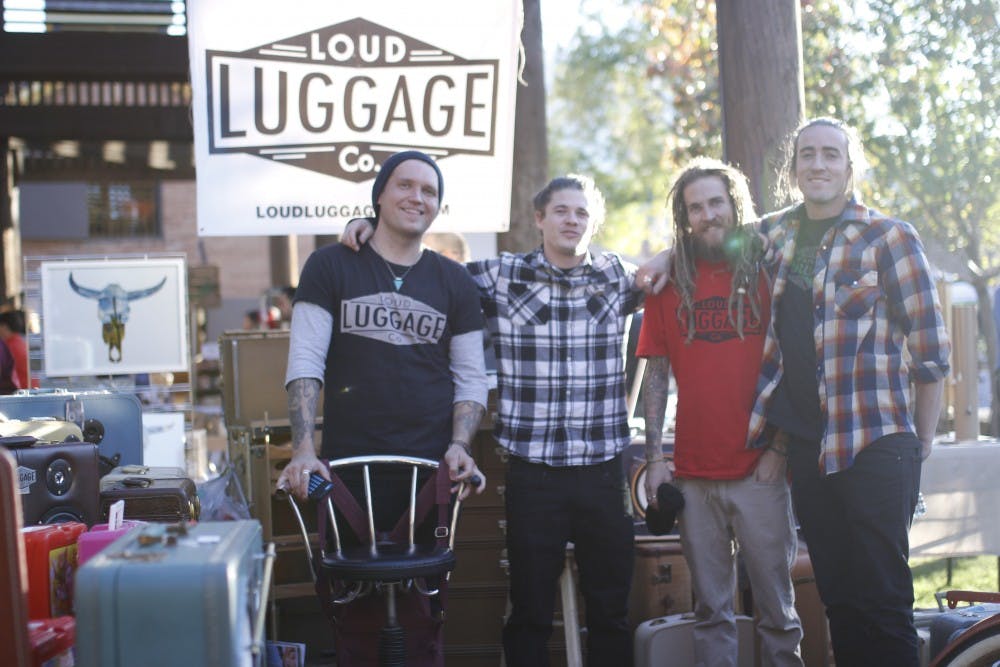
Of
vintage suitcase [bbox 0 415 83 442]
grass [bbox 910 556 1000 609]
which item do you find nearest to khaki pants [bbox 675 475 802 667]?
vintage suitcase [bbox 0 415 83 442]

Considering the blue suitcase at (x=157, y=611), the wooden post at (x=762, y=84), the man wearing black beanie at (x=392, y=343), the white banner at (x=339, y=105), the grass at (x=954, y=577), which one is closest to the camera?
the blue suitcase at (x=157, y=611)

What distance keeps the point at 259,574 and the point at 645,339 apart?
5.91ft

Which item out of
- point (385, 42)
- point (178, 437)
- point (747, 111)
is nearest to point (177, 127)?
point (178, 437)

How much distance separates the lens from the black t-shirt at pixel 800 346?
13.6ft

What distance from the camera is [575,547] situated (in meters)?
4.36


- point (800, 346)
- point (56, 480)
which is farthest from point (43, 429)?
point (800, 346)

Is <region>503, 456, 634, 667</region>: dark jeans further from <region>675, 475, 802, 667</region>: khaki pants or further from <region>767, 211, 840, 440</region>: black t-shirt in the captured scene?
<region>767, 211, 840, 440</region>: black t-shirt

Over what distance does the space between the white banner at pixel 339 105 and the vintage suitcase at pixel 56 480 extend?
74.3 inches

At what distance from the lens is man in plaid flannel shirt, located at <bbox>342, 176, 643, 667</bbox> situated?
4270 mm

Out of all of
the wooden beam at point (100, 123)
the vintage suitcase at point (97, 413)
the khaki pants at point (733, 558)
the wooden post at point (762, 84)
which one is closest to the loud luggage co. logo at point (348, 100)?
the wooden post at point (762, 84)

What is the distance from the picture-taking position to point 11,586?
284 cm

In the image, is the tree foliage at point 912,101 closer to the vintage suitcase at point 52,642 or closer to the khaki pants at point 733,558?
the khaki pants at point 733,558

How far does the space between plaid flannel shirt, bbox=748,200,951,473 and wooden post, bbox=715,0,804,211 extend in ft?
4.70

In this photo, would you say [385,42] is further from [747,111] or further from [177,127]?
[177,127]
